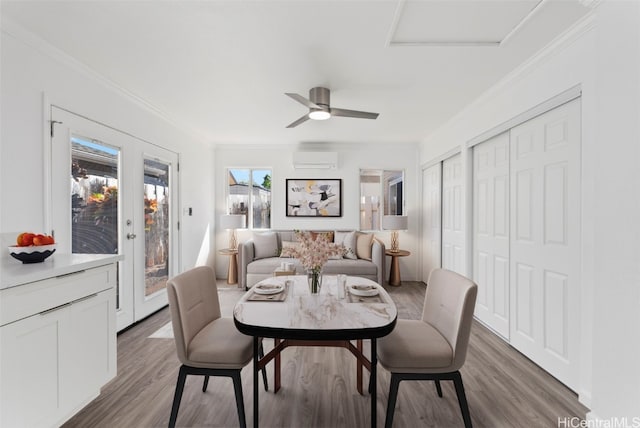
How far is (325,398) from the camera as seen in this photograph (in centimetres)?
185

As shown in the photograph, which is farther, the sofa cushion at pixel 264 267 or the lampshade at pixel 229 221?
the lampshade at pixel 229 221

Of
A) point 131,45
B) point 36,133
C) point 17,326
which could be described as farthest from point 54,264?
point 131,45

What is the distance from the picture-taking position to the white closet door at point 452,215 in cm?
354

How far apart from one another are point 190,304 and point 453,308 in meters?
1.54

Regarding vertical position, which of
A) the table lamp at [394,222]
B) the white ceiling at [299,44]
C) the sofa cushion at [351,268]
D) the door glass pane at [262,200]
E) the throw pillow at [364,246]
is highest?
the white ceiling at [299,44]

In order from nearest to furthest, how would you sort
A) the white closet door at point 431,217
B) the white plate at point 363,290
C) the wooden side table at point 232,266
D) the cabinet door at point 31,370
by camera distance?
1. the cabinet door at point 31,370
2. the white plate at point 363,290
3. the white closet door at point 431,217
4. the wooden side table at point 232,266

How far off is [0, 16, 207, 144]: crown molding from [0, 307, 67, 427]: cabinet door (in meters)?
1.87

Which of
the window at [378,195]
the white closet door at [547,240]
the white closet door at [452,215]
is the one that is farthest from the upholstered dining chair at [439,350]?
the window at [378,195]

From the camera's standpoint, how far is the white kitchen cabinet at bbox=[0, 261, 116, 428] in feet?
4.04

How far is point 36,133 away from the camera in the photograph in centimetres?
201

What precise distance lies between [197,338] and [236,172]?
406cm

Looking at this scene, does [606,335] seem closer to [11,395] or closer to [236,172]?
[11,395]

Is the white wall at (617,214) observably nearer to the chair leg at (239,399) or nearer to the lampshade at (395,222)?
the chair leg at (239,399)

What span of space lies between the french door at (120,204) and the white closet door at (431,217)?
3882 mm
